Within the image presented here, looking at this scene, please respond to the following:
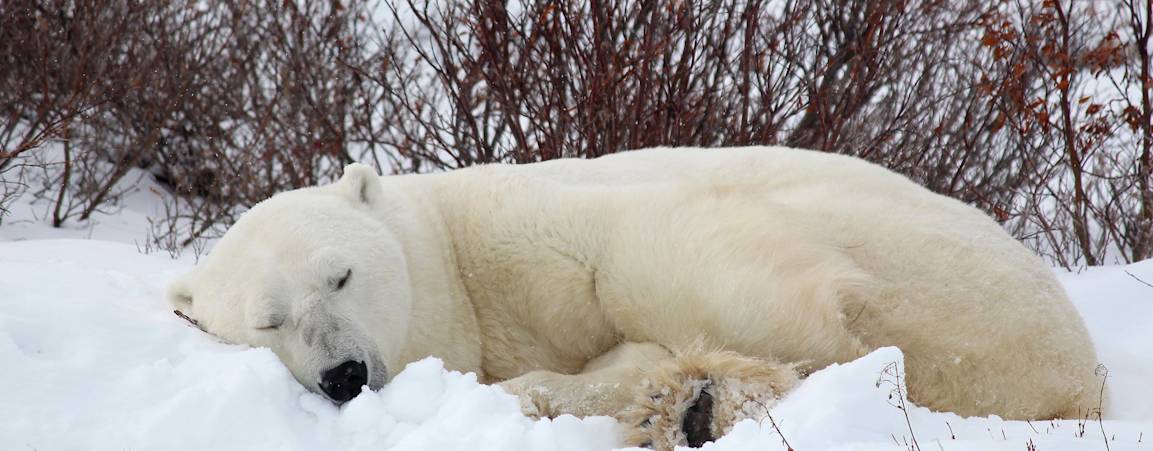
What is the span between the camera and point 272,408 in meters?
2.27

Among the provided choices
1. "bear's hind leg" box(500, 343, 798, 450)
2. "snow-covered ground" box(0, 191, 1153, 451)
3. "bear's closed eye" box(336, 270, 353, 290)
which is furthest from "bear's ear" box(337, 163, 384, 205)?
"bear's hind leg" box(500, 343, 798, 450)

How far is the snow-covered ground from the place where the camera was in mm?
2062

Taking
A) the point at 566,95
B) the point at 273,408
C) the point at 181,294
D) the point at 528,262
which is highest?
the point at 566,95

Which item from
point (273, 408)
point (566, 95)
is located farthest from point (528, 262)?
point (566, 95)

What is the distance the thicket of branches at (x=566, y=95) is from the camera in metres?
5.42

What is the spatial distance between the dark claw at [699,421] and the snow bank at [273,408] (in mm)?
168

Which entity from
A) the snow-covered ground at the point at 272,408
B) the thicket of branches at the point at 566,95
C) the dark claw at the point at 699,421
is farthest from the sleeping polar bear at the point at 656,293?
the thicket of branches at the point at 566,95

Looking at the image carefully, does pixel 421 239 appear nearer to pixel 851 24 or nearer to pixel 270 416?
pixel 270 416

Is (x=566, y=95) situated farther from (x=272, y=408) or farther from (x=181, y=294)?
(x=272, y=408)

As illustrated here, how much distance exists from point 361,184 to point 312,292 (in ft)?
1.82

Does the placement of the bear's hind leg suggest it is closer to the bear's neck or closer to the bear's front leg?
the bear's front leg

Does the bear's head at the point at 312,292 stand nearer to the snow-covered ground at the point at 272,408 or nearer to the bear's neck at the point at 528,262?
the snow-covered ground at the point at 272,408

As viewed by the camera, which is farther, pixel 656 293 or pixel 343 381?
pixel 656 293

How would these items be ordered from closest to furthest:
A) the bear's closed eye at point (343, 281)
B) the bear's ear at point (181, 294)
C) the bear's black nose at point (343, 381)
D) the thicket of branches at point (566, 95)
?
the bear's black nose at point (343, 381), the bear's closed eye at point (343, 281), the bear's ear at point (181, 294), the thicket of branches at point (566, 95)
